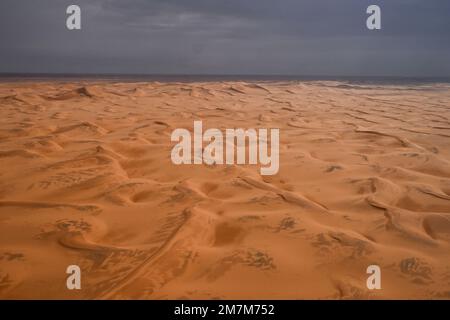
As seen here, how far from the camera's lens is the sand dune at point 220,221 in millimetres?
1640

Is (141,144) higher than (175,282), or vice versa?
(141,144)

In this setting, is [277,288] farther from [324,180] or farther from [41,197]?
[41,197]

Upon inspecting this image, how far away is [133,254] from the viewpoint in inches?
72.4

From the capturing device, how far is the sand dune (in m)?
1.64

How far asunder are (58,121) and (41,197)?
3790 millimetres

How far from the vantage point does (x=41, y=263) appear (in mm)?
1772

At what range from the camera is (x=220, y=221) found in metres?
2.23

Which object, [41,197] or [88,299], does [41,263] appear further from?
[41,197]

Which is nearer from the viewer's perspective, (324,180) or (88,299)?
(88,299)
